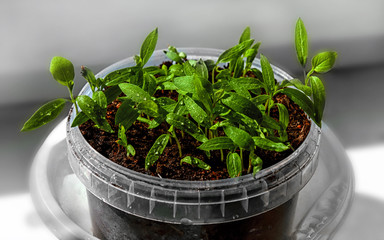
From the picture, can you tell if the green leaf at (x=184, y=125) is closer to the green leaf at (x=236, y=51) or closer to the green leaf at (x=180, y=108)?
the green leaf at (x=180, y=108)

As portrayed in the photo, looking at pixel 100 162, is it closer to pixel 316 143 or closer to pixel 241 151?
pixel 241 151

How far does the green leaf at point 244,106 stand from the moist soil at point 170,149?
0.31ft

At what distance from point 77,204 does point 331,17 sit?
92cm

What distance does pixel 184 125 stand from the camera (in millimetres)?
792

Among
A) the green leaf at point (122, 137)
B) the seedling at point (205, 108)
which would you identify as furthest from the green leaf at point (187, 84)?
the green leaf at point (122, 137)

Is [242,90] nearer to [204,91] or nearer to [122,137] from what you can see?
[204,91]

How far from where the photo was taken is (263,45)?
5.05 feet

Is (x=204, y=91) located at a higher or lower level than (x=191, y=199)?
higher

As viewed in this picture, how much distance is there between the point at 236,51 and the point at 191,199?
0.24 metres

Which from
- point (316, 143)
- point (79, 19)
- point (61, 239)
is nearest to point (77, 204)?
point (61, 239)

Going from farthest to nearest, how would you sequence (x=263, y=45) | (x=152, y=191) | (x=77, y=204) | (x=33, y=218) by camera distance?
(x=263, y=45) → (x=33, y=218) → (x=77, y=204) → (x=152, y=191)

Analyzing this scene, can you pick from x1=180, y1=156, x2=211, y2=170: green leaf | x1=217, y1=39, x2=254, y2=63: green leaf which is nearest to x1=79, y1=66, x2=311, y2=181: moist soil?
x1=180, y1=156, x2=211, y2=170: green leaf

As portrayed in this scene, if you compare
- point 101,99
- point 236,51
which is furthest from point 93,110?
point 236,51

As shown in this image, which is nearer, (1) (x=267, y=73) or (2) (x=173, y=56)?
(1) (x=267, y=73)
